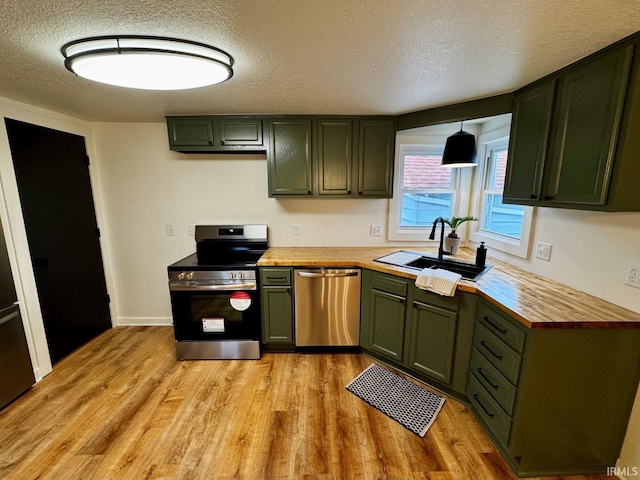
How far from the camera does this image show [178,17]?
3.60 feet

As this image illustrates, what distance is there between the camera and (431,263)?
7.86 feet

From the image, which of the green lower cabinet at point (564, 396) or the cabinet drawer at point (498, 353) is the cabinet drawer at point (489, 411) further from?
the cabinet drawer at point (498, 353)

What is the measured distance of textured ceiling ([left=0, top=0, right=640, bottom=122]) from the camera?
104 cm

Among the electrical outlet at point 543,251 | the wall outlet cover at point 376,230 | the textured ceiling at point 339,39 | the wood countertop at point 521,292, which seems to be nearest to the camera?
the textured ceiling at point 339,39

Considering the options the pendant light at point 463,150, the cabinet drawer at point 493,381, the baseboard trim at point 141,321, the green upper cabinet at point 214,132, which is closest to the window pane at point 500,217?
the pendant light at point 463,150

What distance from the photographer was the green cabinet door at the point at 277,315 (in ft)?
8.14

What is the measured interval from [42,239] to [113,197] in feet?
2.50

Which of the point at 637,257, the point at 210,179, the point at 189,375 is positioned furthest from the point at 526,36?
the point at 189,375

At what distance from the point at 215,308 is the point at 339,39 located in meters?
2.22

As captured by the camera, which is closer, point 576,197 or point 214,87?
point 576,197

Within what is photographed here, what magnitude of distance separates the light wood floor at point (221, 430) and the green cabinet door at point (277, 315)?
24 centimetres

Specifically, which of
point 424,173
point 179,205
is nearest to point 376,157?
point 424,173

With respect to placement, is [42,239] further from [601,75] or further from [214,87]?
[601,75]

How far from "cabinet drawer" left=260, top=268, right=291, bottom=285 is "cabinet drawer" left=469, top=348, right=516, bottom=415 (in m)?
1.54
